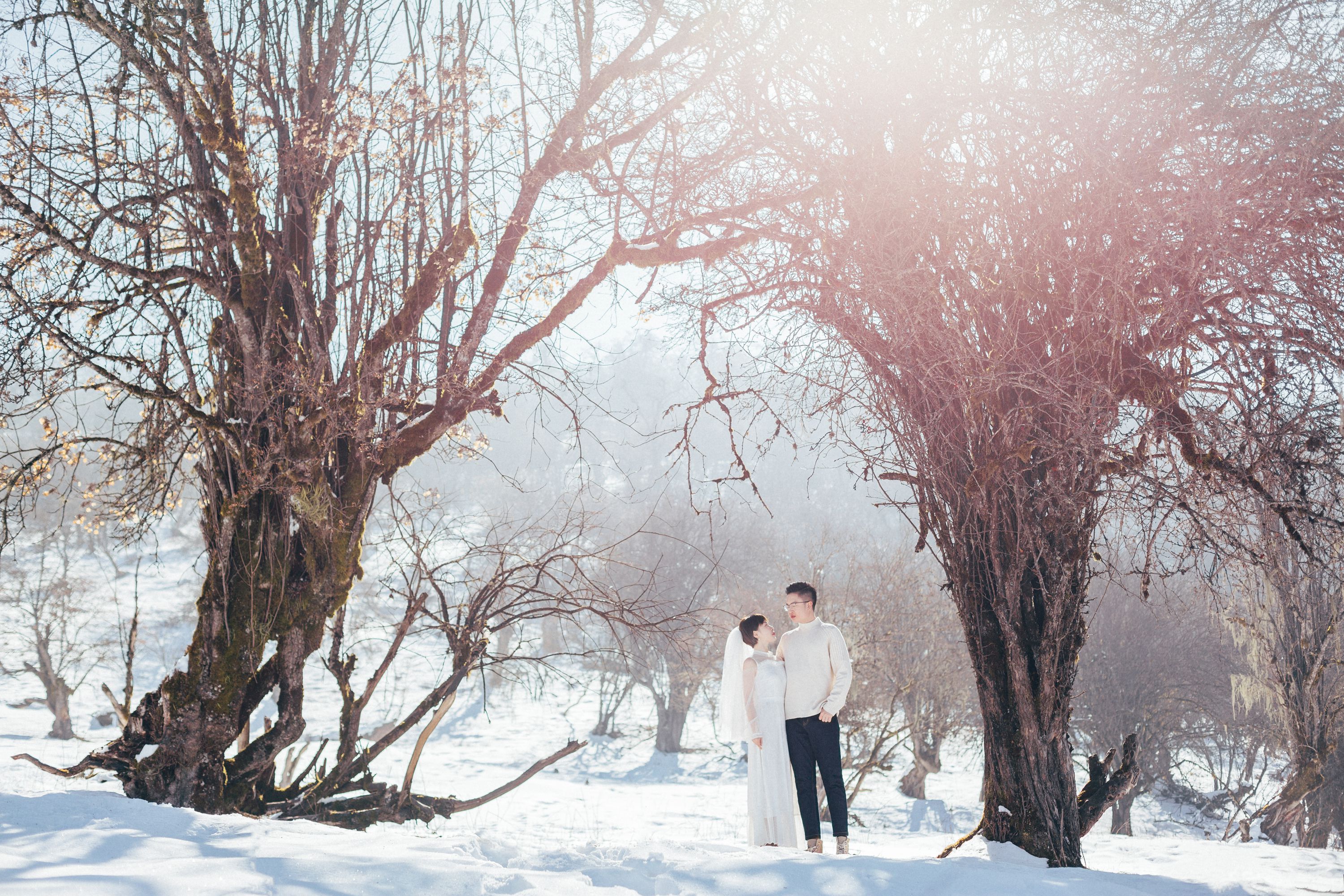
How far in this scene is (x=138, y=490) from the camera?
6648 mm

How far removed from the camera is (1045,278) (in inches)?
161

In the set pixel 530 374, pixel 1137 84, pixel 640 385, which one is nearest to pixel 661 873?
pixel 530 374

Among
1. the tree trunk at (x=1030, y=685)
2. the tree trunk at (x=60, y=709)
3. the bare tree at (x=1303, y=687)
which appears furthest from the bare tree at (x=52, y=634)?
the bare tree at (x=1303, y=687)

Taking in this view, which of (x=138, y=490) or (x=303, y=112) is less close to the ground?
(x=303, y=112)

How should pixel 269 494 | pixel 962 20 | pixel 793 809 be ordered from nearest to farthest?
1. pixel 962 20
2. pixel 269 494
3. pixel 793 809

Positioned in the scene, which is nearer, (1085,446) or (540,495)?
(1085,446)

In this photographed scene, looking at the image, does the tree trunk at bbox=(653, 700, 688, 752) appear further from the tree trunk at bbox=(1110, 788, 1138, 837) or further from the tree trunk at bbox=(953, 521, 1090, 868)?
the tree trunk at bbox=(953, 521, 1090, 868)

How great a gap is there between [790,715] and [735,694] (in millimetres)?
502

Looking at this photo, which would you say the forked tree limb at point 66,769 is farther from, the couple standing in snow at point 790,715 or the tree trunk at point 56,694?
the tree trunk at point 56,694

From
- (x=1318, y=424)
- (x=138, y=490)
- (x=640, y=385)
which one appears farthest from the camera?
(x=640, y=385)

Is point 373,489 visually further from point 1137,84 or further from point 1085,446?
point 1137,84

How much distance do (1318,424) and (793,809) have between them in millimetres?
4062

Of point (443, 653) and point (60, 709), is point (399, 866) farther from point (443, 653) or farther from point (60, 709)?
point (60, 709)

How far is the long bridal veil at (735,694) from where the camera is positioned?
5996mm
